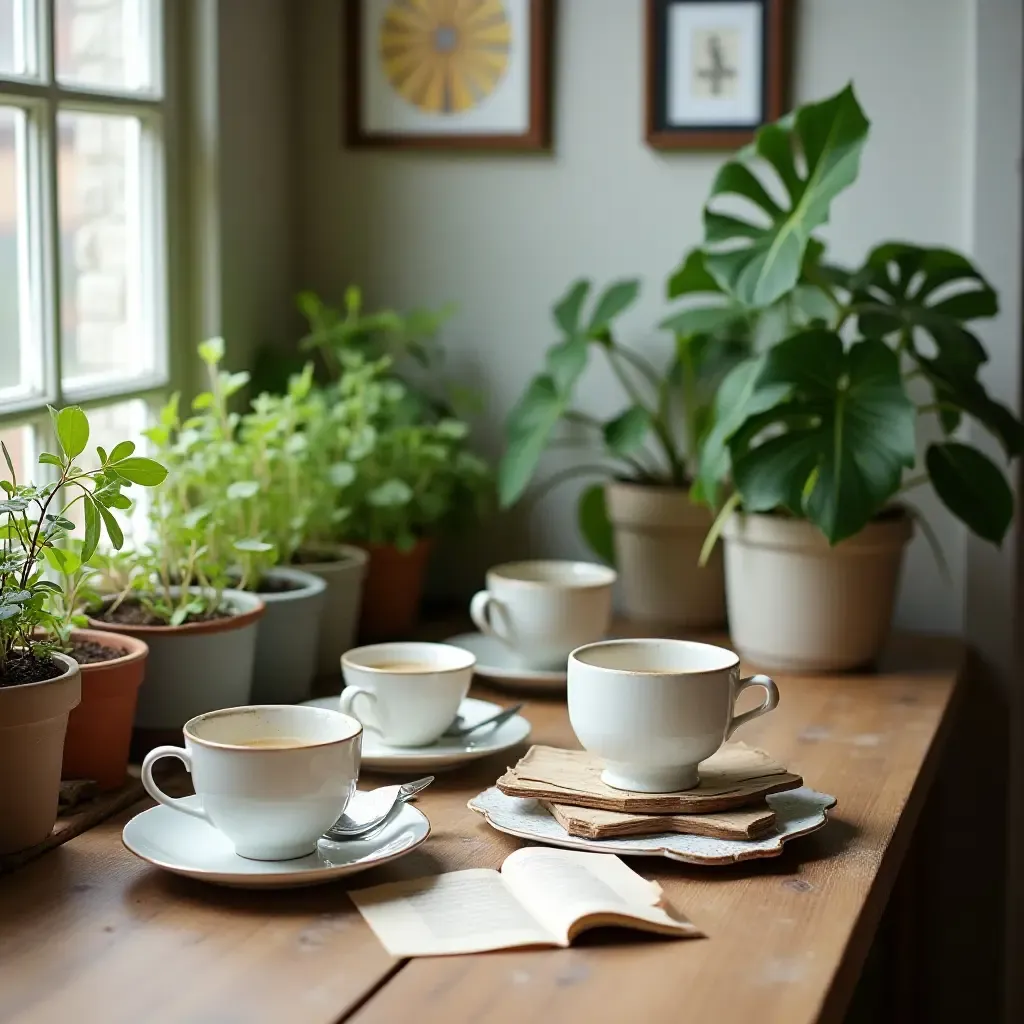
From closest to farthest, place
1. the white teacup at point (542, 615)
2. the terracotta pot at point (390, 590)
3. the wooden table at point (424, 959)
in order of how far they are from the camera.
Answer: the wooden table at point (424, 959)
the white teacup at point (542, 615)
the terracotta pot at point (390, 590)

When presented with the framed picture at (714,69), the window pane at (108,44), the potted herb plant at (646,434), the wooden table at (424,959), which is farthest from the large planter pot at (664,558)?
the window pane at (108,44)

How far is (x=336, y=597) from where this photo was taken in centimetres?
181

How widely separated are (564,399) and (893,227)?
1.71 feet

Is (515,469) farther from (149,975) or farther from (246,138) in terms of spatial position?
(149,975)

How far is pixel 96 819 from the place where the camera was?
50.7 inches

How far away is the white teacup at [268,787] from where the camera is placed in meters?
1.10

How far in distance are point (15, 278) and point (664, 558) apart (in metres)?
0.92

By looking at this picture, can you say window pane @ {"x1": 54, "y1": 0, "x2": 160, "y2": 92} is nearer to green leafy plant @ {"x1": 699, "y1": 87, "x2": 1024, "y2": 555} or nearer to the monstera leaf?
green leafy plant @ {"x1": 699, "y1": 87, "x2": 1024, "y2": 555}

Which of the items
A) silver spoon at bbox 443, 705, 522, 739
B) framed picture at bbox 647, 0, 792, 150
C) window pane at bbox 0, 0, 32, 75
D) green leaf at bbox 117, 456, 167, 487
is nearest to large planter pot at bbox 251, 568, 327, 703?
silver spoon at bbox 443, 705, 522, 739

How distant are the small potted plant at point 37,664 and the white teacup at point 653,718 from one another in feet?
1.33

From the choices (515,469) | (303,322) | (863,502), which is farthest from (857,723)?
(303,322)

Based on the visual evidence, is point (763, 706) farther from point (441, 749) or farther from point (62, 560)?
point (62, 560)

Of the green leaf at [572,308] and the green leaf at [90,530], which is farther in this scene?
the green leaf at [572,308]

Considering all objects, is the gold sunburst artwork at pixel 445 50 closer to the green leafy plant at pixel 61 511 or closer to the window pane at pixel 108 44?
the window pane at pixel 108 44
